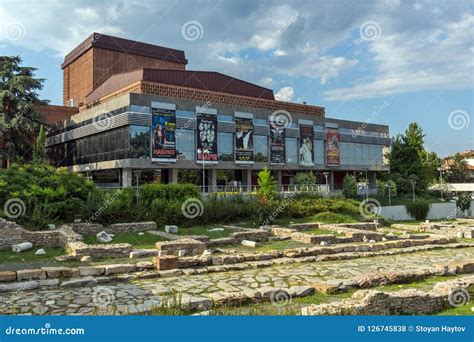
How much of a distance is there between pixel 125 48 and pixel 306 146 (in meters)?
36.5

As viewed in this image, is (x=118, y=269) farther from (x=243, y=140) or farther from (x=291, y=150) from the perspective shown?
(x=291, y=150)

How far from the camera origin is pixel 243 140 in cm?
4731

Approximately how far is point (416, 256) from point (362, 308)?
942 centimetres

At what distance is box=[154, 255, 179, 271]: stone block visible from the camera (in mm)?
10906

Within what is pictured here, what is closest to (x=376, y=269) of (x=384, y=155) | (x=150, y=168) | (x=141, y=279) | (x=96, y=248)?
(x=141, y=279)

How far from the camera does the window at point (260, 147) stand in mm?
48688

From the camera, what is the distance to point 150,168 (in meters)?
41.0

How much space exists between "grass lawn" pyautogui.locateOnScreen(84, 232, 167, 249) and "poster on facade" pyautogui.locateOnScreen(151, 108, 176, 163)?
72.9ft

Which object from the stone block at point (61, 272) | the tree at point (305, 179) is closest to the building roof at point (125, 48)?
the tree at point (305, 179)

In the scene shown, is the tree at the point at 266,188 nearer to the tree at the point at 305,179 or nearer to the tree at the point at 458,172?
the tree at the point at 305,179

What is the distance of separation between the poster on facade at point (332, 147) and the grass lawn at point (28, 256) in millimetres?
46332

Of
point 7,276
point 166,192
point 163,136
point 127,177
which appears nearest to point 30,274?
point 7,276

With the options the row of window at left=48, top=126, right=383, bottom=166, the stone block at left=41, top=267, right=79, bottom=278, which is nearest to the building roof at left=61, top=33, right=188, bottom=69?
the row of window at left=48, top=126, right=383, bottom=166

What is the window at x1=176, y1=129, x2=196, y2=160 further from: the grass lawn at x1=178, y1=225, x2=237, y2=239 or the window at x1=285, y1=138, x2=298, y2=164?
the grass lawn at x1=178, y1=225, x2=237, y2=239
